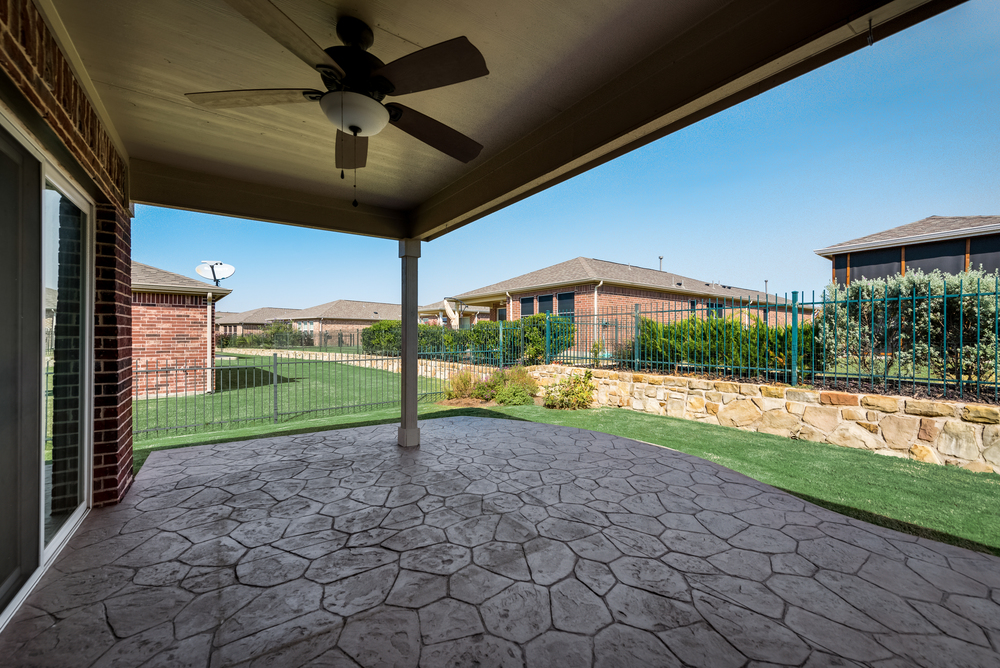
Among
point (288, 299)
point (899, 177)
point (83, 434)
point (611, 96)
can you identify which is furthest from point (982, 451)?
point (288, 299)

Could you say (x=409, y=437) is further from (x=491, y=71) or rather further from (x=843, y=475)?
(x=843, y=475)

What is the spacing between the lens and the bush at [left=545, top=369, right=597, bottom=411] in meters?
8.10

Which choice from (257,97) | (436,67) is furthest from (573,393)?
(257,97)

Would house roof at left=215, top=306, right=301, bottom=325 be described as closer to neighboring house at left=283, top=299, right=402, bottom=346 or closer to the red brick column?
neighboring house at left=283, top=299, right=402, bottom=346

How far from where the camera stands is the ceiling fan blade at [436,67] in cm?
173

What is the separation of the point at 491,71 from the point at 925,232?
45.1 feet

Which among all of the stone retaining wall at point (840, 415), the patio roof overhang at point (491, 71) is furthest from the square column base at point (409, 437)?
the stone retaining wall at point (840, 415)

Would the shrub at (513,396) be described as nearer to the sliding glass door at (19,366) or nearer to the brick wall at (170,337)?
the sliding glass door at (19,366)

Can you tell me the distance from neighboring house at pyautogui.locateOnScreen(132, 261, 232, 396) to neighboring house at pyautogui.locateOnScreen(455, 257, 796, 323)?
10.8 metres

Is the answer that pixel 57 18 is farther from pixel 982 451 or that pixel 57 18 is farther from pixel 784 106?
pixel 784 106

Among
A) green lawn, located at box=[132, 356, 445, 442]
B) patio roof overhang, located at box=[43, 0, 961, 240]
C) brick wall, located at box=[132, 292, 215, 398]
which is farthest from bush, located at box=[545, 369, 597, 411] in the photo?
brick wall, located at box=[132, 292, 215, 398]

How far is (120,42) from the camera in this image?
211cm

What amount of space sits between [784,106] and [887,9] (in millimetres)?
Result: 9009

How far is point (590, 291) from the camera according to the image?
1555 cm
